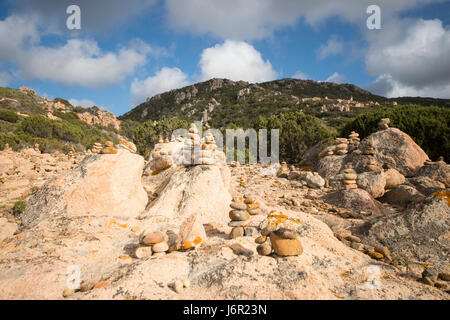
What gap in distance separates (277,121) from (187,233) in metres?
19.3

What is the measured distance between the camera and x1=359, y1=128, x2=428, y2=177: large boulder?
11.2 m

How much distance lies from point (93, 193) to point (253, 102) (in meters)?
63.3

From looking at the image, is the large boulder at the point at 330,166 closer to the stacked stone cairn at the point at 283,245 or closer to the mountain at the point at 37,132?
the stacked stone cairn at the point at 283,245

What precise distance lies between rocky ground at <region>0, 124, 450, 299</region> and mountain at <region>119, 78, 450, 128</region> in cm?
3853

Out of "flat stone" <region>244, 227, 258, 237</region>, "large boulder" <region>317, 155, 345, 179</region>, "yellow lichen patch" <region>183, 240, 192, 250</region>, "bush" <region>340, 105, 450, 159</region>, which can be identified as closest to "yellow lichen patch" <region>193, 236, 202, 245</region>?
"yellow lichen patch" <region>183, 240, 192, 250</region>

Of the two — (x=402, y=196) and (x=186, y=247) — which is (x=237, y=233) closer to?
(x=186, y=247)

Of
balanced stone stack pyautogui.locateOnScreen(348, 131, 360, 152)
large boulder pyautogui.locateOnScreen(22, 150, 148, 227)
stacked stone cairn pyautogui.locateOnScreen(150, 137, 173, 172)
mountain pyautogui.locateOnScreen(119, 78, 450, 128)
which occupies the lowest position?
large boulder pyautogui.locateOnScreen(22, 150, 148, 227)

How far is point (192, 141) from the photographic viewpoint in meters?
6.95

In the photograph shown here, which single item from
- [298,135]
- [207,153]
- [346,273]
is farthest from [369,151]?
[346,273]

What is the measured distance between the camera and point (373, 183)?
880cm

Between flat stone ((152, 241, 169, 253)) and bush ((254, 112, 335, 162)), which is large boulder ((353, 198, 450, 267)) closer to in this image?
flat stone ((152, 241, 169, 253))

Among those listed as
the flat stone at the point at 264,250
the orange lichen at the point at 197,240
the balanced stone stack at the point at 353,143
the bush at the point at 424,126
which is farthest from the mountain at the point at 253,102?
the flat stone at the point at 264,250

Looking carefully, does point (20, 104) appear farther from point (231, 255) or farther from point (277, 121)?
point (231, 255)
